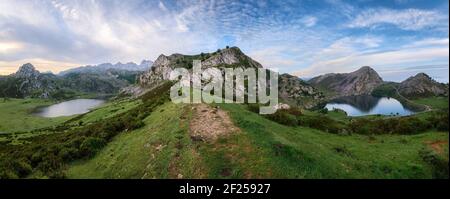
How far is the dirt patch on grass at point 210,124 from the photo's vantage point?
96.1 ft

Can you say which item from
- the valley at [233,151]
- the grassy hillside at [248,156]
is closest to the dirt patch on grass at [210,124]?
the valley at [233,151]

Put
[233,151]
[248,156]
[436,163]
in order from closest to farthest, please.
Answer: [248,156] < [233,151] < [436,163]

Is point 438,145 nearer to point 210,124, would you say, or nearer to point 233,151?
point 233,151

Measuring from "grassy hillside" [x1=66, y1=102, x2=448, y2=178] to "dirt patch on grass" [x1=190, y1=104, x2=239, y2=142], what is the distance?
2.47 ft

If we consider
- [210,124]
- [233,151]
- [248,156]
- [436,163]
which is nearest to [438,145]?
[436,163]

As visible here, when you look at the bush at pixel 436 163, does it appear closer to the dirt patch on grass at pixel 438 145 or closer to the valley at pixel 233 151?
the valley at pixel 233 151

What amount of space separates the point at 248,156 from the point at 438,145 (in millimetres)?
23512

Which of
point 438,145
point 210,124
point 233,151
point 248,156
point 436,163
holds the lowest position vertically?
point 436,163

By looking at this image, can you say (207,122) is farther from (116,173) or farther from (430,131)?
(430,131)

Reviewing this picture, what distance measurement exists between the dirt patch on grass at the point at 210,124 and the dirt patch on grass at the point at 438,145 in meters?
20.9

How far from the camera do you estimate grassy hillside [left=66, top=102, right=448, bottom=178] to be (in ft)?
76.8

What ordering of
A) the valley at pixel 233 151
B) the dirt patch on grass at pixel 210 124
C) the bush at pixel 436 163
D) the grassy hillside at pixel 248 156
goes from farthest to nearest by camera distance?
the dirt patch on grass at pixel 210 124
the bush at pixel 436 163
the valley at pixel 233 151
the grassy hillside at pixel 248 156

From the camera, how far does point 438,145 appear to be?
1359 inches
